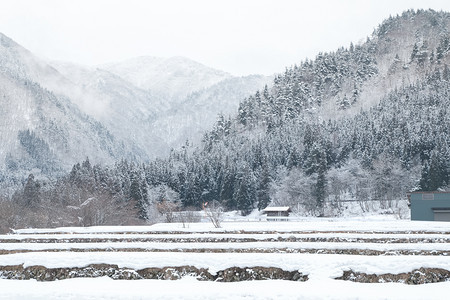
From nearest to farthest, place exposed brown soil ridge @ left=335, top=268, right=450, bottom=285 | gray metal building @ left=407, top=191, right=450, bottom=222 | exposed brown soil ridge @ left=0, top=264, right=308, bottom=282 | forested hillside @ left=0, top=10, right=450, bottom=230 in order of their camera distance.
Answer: exposed brown soil ridge @ left=335, top=268, right=450, bottom=285, exposed brown soil ridge @ left=0, top=264, right=308, bottom=282, gray metal building @ left=407, top=191, right=450, bottom=222, forested hillside @ left=0, top=10, right=450, bottom=230

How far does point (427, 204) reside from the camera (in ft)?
157

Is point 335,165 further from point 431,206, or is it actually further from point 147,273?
point 147,273

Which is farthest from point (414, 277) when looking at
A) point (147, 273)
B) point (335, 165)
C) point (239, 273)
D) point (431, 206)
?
point (335, 165)

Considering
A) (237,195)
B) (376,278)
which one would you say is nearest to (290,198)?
(237,195)

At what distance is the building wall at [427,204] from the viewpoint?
47097mm

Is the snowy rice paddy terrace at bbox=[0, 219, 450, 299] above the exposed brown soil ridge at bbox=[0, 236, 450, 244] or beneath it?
above

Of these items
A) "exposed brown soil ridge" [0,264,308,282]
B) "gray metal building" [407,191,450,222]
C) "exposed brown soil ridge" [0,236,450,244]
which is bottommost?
"gray metal building" [407,191,450,222]

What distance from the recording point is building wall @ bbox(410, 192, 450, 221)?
47.1 metres

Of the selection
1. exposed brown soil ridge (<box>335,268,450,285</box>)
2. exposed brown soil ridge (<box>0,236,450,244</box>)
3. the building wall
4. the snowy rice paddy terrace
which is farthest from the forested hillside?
exposed brown soil ridge (<box>335,268,450,285</box>)

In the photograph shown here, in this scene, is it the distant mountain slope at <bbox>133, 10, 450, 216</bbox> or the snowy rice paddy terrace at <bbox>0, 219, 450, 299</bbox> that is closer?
the snowy rice paddy terrace at <bbox>0, 219, 450, 299</bbox>

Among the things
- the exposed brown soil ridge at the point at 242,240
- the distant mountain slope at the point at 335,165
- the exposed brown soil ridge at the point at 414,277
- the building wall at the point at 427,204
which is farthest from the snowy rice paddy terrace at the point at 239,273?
the distant mountain slope at the point at 335,165

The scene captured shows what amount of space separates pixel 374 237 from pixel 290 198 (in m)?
63.4

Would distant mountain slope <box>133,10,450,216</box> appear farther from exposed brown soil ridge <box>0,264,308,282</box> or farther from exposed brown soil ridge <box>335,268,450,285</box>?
exposed brown soil ridge <box>0,264,308,282</box>

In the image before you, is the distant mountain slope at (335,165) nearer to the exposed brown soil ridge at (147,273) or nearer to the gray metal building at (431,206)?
the gray metal building at (431,206)
